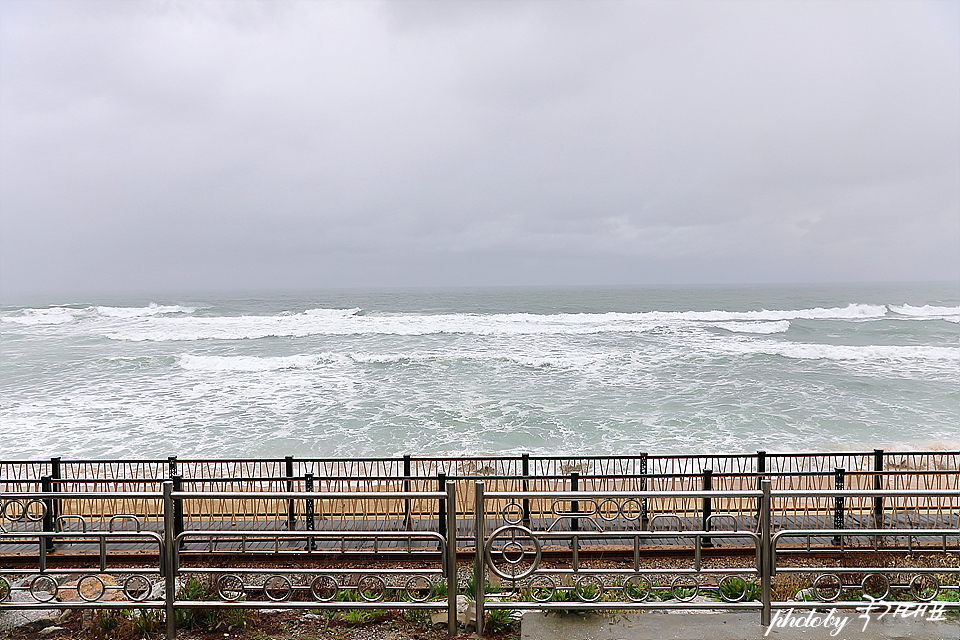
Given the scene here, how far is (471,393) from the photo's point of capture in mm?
23188

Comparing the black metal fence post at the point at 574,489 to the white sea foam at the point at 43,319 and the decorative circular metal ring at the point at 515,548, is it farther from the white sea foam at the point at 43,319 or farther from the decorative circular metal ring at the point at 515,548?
the white sea foam at the point at 43,319

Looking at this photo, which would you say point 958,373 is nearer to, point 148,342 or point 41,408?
point 41,408

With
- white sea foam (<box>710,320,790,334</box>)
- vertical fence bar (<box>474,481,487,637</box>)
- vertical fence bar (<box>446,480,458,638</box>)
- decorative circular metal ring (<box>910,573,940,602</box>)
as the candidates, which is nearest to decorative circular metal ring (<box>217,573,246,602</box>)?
vertical fence bar (<box>446,480,458,638</box>)

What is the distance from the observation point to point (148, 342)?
4056 centimetres

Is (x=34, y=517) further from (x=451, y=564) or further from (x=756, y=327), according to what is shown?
(x=756, y=327)

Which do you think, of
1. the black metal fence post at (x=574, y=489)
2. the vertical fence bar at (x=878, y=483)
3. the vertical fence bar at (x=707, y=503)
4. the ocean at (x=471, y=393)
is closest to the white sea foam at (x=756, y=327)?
the ocean at (x=471, y=393)

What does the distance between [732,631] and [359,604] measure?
2584 mm

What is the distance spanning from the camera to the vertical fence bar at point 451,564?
12.2 ft

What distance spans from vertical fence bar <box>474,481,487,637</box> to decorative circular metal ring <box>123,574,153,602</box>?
237 cm

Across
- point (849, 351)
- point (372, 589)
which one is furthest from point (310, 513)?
point (849, 351)

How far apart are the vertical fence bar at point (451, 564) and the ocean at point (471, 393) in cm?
1130

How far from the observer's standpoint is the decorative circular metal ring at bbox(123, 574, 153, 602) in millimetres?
4141

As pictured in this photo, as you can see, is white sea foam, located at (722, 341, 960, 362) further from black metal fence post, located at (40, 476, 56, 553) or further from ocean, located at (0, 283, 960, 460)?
black metal fence post, located at (40, 476, 56, 553)

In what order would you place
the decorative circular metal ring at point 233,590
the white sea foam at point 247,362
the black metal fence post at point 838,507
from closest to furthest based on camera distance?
the decorative circular metal ring at point 233,590 < the black metal fence post at point 838,507 < the white sea foam at point 247,362
